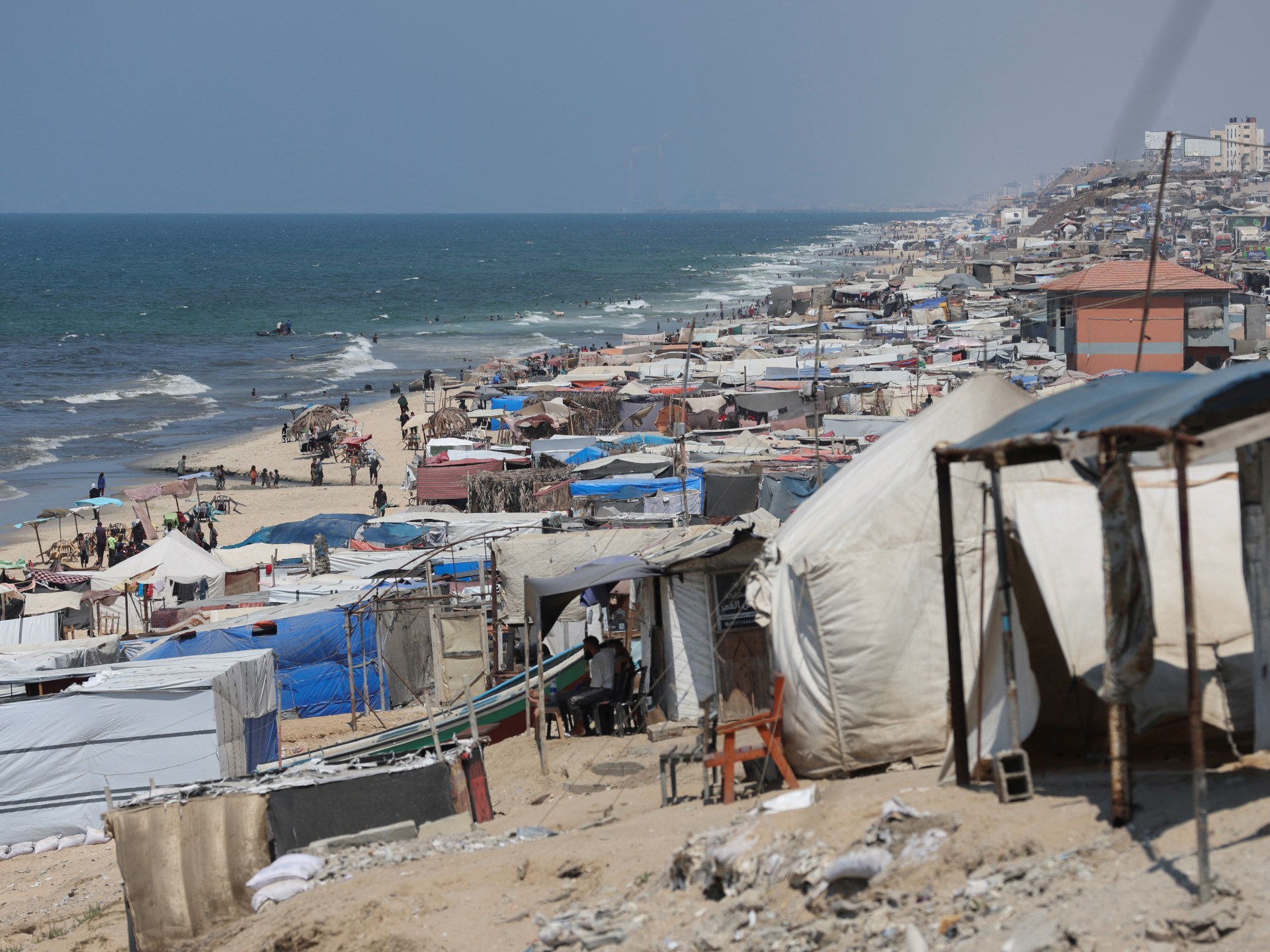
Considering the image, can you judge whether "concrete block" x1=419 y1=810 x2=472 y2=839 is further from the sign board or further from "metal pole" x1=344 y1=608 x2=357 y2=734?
"metal pole" x1=344 y1=608 x2=357 y2=734

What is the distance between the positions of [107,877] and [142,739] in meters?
1.64

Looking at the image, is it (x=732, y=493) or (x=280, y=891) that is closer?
(x=280, y=891)

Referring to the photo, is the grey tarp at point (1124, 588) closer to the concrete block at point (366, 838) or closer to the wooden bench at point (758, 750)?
the wooden bench at point (758, 750)

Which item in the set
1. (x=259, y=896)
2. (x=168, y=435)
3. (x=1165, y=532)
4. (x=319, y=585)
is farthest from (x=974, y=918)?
(x=168, y=435)

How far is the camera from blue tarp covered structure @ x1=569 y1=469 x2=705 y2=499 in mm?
20062

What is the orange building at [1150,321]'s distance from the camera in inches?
1259

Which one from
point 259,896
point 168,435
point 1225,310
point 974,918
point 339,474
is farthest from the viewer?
point 168,435

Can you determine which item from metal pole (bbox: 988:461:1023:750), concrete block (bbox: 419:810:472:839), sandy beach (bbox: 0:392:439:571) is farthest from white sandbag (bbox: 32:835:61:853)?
sandy beach (bbox: 0:392:439:571)

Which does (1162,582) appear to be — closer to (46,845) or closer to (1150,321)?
(46,845)

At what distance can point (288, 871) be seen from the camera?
28.0ft

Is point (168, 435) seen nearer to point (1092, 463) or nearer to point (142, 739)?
point (142, 739)

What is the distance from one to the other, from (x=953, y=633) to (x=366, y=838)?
14.5ft

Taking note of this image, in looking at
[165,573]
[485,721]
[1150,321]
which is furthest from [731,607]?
[1150,321]

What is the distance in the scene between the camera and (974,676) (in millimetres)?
7559
